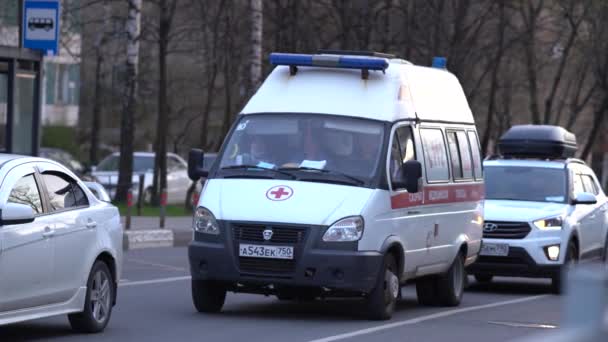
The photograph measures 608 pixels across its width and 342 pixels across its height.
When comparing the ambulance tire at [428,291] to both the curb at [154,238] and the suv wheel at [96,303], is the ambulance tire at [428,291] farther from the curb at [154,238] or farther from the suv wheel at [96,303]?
the curb at [154,238]

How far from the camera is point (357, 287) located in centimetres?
1177

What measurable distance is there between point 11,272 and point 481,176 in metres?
7.71

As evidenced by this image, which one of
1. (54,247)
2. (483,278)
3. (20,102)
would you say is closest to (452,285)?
(483,278)

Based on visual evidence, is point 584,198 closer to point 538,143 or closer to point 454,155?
point 538,143

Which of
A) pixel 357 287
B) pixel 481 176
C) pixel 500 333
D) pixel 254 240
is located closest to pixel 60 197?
pixel 254 240

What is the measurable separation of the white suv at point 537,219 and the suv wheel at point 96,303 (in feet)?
23.1

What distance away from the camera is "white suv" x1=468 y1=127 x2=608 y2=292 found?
1658cm

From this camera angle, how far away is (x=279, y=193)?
1198 cm

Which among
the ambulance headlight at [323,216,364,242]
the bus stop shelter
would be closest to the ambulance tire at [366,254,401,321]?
the ambulance headlight at [323,216,364,242]

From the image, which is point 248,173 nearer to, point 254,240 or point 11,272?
point 254,240

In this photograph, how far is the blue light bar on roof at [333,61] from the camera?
1283 cm

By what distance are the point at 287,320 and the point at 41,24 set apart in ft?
36.9

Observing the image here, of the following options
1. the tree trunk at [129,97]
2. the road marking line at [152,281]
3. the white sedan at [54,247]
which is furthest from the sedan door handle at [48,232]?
the tree trunk at [129,97]

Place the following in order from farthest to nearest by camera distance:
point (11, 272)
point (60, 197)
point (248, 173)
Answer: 1. point (248, 173)
2. point (60, 197)
3. point (11, 272)
